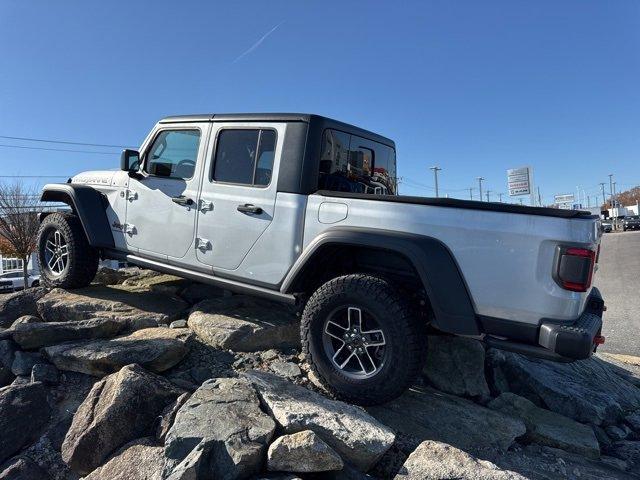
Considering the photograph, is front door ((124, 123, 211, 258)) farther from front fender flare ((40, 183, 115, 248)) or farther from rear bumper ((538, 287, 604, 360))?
rear bumper ((538, 287, 604, 360))

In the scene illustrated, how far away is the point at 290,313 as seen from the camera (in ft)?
14.5

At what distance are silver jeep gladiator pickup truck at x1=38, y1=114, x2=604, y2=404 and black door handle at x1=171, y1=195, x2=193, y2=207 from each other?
0.01 metres

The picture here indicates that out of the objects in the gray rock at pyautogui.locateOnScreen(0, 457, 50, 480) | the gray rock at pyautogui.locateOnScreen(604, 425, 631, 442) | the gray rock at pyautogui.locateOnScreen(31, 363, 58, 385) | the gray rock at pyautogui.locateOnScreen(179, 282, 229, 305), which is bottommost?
the gray rock at pyautogui.locateOnScreen(0, 457, 50, 480)

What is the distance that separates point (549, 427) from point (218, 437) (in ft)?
8.12

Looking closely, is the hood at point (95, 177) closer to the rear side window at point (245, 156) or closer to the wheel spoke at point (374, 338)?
the rear side window at point (245, 156)

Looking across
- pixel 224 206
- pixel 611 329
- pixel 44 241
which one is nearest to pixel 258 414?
pixel 224 206

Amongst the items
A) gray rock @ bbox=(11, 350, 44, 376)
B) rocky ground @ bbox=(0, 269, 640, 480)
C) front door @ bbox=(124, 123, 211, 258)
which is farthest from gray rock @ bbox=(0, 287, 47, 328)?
front door @ bbox=(124, 123, 211, 258)

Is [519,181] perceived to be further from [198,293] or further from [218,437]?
[218,437]

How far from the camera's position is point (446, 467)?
8.30 ft

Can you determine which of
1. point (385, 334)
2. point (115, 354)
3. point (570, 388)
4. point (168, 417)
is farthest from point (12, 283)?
point (570, 388)

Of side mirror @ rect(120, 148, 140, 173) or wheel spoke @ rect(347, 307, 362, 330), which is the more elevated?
side mirror @ rect(120, 148, 140, 173)

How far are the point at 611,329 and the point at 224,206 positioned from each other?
28.5 feet

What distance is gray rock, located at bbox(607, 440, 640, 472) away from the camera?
3256 mm

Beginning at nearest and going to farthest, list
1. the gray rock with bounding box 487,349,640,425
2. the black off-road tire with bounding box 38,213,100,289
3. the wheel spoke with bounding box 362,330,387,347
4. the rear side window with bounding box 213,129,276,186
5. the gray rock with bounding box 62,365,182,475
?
the gray rock with bounding box 62,365,182,475
the wheel spoke with bounding box 362,330,387,347
the rear side window with bounding box 213,129,276,186
the gray rock with bounding box 487,349,640,425
the black off-road tire with bounding box 38,213,100,289
